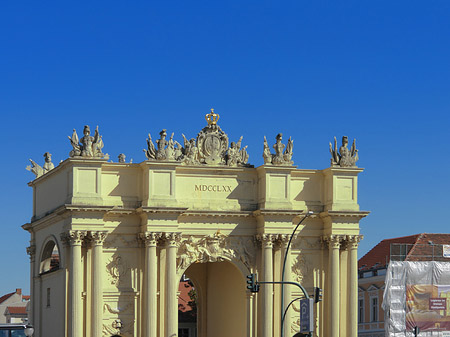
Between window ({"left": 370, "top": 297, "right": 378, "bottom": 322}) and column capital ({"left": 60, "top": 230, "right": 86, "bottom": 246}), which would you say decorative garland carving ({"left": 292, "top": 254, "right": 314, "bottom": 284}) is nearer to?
column capital ({"left": 60, "top": 230, "right": 86, "bottom": 246})

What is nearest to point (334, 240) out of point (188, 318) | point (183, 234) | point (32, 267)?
point (183, 234)

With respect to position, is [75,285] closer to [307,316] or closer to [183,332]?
[307,316]

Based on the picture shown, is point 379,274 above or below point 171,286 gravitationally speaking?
above

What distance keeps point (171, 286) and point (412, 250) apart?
84.9ft

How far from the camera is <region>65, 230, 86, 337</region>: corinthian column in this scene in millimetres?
59188

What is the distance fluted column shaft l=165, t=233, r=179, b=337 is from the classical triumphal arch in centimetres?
5

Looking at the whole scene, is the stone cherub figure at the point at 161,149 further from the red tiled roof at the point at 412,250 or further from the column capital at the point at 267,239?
the red tiled roof at the point at 412,250

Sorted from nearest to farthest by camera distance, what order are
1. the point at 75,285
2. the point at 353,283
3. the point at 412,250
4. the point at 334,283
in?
the point at 75,285, the point at 334,283, the point at 353,283, the point at 412,250

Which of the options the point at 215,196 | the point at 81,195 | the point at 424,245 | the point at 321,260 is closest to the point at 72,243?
the point at 81,195

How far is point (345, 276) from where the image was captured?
64.4 m

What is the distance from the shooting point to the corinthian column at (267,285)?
204 feet

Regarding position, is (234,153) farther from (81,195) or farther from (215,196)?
(81,195)

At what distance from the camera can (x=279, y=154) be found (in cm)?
6347

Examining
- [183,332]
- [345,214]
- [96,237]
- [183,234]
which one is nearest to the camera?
[96,237]
